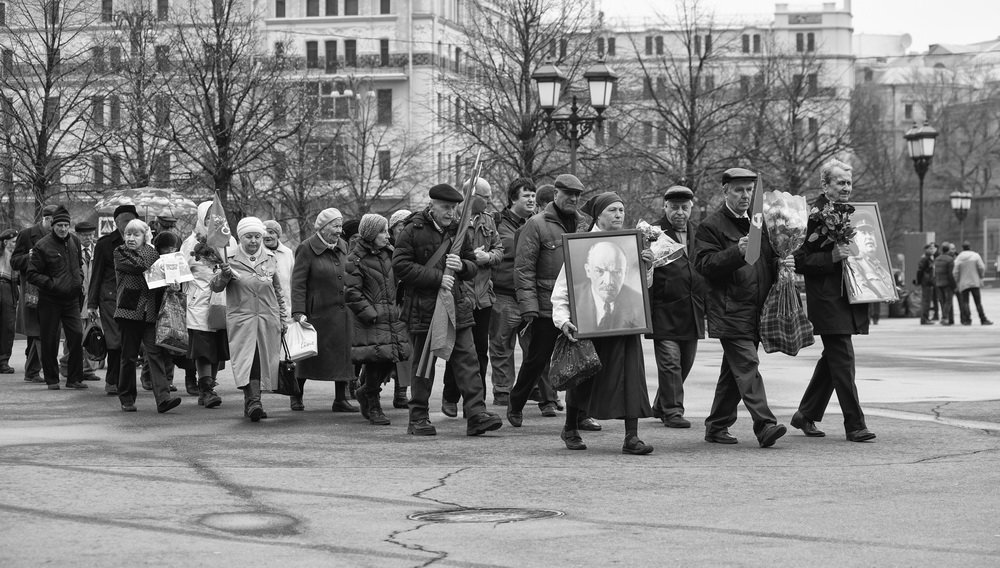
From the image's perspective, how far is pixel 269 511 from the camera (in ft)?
26.0

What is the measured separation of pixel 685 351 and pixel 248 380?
3519 millimetres

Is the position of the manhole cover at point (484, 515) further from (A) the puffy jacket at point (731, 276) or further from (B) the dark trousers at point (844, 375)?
(B) the dark trousers at point (844, 375)

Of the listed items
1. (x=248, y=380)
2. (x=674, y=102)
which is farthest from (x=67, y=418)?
(x=674, y=102)

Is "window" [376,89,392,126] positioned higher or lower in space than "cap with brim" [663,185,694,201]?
higher

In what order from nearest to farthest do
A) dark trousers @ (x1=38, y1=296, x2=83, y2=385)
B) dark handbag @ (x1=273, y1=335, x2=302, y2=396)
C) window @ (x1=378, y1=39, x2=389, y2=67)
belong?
dark handbag @ (x1=273, y1=335, x2=302, y2=396) < dark trousers @ (x1=38, y1=296, x2=83, y2=385) < window @ (x1=378, y1=39, x2=389, y2=67)

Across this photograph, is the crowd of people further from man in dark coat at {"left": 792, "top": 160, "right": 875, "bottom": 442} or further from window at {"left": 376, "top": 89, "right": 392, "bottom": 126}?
window at {"left": 376, "top": 89, "right": 392, "bottom": 126}

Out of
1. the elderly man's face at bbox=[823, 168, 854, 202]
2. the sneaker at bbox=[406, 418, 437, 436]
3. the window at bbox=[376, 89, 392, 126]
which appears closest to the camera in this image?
the elderly man's face at bbox=[823, 168, 854, 202]

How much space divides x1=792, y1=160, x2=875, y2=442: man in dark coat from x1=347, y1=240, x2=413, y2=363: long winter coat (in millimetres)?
3252

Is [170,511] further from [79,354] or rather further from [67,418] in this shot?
[79,354]

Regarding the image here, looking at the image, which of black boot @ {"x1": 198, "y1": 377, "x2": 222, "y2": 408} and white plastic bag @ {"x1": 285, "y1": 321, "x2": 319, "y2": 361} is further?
black boot @ {"x1": 198, "y1": 377, "x2": 222, "y2": 408}

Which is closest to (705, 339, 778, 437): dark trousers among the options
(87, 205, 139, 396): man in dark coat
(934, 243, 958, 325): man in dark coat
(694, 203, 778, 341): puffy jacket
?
(694, 203, 778, 341): puffy jacket

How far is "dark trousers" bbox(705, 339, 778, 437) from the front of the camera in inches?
415

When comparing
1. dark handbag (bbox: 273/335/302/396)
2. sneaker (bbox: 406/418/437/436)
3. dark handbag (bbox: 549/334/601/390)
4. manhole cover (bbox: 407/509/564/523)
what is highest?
dark handbag (bbox: 549/334/601/390)

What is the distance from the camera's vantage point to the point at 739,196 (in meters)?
10.9
